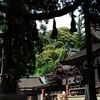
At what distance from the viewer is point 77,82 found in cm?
2183

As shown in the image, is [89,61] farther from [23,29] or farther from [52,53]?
[52,53]

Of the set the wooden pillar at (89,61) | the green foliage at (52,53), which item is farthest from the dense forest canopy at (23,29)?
the green foliage at (52,53)

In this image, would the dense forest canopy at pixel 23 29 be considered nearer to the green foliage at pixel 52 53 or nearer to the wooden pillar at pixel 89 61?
the wooden pillar at pixel 89 61

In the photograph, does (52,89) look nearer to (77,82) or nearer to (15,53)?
(77,82)

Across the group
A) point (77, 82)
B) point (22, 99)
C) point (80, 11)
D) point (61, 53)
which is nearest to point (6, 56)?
point (22, 99)

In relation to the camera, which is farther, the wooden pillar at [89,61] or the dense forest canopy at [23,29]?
the dense forest canopy at [23,29]

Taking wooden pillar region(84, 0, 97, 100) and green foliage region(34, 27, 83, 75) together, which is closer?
wooden pillar region(84, 0, 97, 100)

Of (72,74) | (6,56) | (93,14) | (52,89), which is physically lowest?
(52,89)

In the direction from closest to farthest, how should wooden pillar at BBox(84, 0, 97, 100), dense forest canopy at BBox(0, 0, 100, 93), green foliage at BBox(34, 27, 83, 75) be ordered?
wooden pillar at BBox(84, 0, 97, 100), dense forest canopy at BBox(0, 0, 100, 93), green foliage at BBox(34, 27, 83, 75)

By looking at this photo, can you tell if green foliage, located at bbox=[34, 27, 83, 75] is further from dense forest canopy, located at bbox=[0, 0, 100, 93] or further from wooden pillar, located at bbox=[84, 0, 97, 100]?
wooden pillar, located at bbox=[84, 0, 97, 100]

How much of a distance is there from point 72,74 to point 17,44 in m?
10.1

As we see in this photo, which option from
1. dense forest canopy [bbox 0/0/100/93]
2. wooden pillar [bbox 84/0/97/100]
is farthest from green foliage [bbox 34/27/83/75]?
wooden pillar [bbox 84/0/97/100]

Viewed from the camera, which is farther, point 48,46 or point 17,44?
point 48,46

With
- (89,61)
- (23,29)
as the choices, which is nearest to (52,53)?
(23,29)
